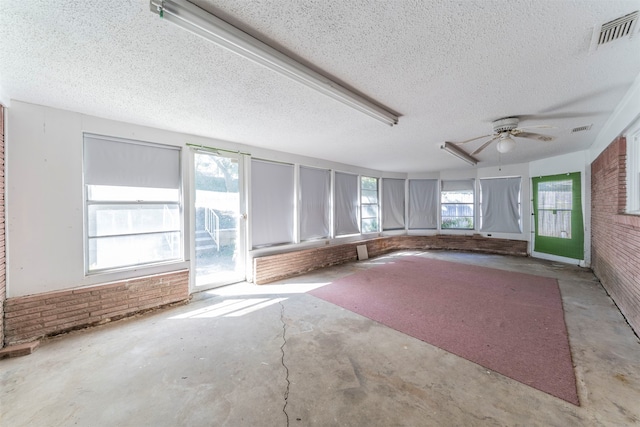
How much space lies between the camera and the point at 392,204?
27.7ft

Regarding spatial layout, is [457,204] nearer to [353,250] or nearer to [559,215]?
[559,215]

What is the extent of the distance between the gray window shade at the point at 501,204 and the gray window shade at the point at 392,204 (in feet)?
8.18

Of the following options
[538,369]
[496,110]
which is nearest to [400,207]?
[496,110]

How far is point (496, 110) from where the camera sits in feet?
10.2

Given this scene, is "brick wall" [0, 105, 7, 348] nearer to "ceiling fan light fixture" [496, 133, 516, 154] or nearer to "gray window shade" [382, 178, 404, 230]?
"ceiling fan light fixture" [496, 133, 516, 154]

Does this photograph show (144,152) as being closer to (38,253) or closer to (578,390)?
(38,253)

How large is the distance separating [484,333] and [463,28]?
3040 mm

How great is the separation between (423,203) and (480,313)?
581 cm

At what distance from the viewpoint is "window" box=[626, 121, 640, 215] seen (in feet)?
10.0

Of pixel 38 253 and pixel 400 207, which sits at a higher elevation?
pixel 400 207

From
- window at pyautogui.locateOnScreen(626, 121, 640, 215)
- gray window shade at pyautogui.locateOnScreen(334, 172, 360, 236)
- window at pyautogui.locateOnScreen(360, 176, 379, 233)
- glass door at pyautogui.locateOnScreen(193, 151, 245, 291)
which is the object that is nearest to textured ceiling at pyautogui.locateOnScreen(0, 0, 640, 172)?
window at pyautogui.locateOnScreen(626, 121, 640, 215)

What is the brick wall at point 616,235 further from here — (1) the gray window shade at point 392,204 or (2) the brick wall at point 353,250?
(1) the gray window shade at point 392,204

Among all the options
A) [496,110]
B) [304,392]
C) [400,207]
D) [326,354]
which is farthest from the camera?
[400,207]

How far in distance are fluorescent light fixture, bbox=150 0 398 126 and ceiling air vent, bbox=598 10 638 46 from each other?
1910mm
